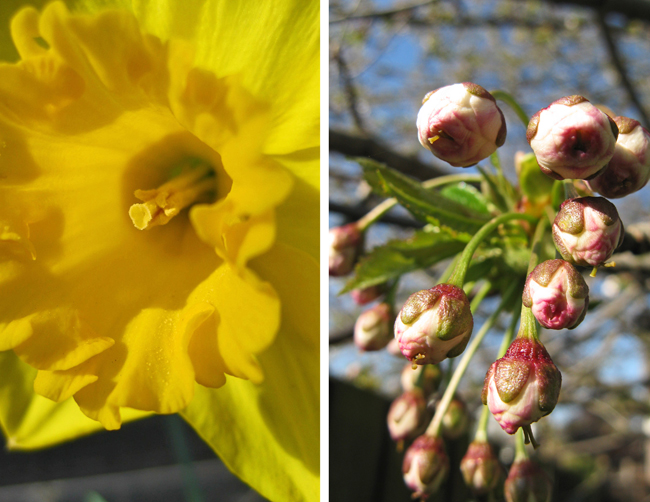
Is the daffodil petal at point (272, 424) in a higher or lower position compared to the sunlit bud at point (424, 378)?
higher

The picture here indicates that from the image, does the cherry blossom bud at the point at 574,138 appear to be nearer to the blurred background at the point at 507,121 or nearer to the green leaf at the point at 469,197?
the green leaf at the point at 469,197

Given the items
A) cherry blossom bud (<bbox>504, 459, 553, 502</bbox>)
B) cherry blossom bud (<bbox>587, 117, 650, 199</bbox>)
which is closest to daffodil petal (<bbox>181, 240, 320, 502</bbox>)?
cherry blossom bud (<bbox>504, 459, 553, 502</bbox>)

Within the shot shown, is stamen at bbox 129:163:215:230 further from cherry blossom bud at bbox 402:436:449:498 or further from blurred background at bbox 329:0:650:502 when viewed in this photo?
blurred background at bbox 329:0:650:502

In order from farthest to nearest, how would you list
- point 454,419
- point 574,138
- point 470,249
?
point 454,419, point 470,249, point 574,138

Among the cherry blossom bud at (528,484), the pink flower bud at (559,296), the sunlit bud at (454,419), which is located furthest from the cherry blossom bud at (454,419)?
the pink flower bud at (559,296)

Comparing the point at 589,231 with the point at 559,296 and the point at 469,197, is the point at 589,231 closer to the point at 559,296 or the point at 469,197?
the point at 559,296

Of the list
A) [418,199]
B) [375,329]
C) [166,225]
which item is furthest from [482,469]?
[166,225]
